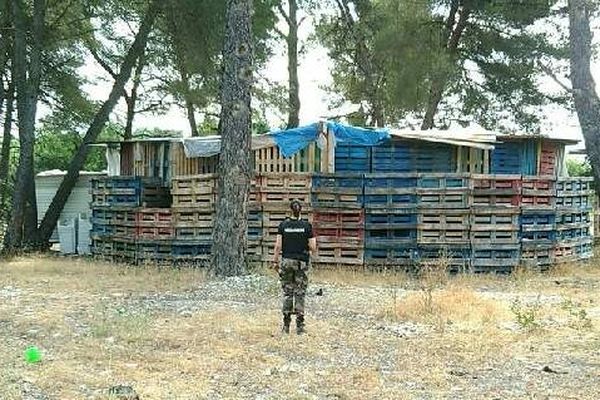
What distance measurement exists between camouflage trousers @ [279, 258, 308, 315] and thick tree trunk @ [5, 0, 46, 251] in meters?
12.6

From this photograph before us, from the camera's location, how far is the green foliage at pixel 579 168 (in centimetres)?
2574

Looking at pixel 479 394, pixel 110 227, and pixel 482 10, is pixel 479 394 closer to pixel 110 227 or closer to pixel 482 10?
pixel 110 227

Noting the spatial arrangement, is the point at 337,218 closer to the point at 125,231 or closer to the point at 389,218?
the point at 389,218

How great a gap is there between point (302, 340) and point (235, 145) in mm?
5793

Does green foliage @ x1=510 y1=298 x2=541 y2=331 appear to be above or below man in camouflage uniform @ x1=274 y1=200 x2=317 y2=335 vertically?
below

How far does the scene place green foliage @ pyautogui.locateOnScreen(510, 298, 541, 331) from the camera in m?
9.92

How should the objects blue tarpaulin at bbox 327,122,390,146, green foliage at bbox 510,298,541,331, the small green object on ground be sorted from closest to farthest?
the small green object on ground → green foliage at bbox 510,298,541,331 → blue tarpaulin at bbox 327,122,390,146

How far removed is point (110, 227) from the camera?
19.3 m

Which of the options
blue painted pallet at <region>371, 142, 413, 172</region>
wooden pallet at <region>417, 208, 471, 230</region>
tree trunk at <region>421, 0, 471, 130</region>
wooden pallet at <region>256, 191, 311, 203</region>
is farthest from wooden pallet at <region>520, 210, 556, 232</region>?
tree trunk at <region>421, 0, 471, 130</region>

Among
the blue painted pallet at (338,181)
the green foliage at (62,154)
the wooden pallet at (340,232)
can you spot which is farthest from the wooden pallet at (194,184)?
the green foliage at (62,154)

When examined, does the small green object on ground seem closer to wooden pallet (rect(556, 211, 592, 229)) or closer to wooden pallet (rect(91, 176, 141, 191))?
wooden pallet (rect(91, 176, 141, 191))

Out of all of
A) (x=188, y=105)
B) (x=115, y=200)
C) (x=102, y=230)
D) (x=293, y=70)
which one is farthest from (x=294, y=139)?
(x=293, y=70)

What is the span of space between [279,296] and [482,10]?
42.8 feet

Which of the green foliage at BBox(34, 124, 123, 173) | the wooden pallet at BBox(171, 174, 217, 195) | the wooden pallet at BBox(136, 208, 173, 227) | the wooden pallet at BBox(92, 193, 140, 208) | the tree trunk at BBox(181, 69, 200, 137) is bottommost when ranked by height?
the wooden pallet at BBox(136, 208, 173, 227)
